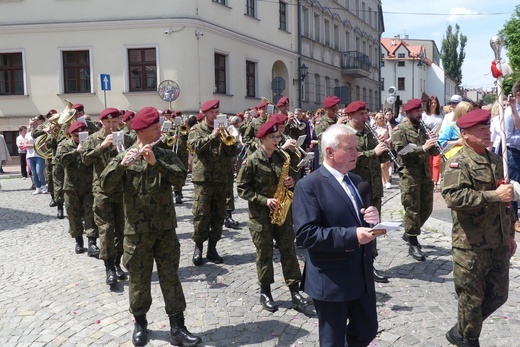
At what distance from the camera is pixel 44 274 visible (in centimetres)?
700

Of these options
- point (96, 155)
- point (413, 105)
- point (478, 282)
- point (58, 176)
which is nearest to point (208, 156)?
point (96, 155)

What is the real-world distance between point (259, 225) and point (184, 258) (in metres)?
2.38

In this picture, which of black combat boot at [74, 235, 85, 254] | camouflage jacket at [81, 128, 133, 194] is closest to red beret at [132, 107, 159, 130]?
camouflage jacket at [81, 128, 133, 194]

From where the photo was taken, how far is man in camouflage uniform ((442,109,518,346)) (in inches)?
160

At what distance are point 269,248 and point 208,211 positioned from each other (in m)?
1.94

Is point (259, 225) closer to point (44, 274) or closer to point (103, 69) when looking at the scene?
point (44, 274)

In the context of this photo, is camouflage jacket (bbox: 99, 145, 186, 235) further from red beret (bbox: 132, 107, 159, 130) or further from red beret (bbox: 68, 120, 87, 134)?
red beret (bbox: 68, 120, 87, 134)

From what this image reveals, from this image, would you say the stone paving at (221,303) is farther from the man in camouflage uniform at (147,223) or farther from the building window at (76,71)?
the building window at (76,71)

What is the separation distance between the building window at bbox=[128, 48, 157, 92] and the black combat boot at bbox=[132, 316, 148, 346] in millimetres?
18481

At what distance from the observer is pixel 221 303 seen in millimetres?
5664

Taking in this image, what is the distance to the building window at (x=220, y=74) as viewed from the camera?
939 inches

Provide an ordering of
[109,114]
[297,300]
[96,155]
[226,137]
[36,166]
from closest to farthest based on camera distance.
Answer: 1. [297,300]
2. [96,155]
3. [109,114]
4. [226,137]
5. [36,166]

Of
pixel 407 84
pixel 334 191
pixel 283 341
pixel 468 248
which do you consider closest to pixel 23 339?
pixel 283 341

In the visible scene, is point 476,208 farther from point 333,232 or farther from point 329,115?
point 329,115
